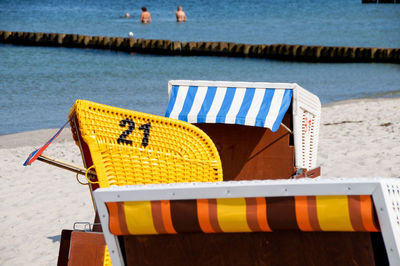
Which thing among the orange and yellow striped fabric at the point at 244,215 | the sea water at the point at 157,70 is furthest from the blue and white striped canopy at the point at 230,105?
the sea water at the point at 157,70

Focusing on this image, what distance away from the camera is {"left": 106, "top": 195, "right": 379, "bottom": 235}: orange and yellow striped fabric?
6.79 feet

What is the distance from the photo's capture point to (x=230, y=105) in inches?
226

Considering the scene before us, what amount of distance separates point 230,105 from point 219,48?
2423 centimetres

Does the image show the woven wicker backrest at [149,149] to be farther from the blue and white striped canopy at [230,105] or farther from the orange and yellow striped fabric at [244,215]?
the blue and white striped canopy at [230,105]

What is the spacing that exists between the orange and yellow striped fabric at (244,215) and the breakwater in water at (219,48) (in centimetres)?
2443

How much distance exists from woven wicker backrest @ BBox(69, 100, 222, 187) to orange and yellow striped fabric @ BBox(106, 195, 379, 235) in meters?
1.03

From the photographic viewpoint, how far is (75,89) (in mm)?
21594

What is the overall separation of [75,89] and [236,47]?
34.0 ft

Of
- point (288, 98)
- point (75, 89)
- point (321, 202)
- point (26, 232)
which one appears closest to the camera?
point (321, 202)

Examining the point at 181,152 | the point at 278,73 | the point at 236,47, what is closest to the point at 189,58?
the point at 236,47

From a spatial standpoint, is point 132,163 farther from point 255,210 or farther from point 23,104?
point 23,104

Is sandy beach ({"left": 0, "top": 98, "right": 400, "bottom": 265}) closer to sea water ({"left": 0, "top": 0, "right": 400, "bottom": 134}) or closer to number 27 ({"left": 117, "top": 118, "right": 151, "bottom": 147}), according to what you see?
number 27 ({"left": 117, "top": 118, "right": 151, "bottom": 147})

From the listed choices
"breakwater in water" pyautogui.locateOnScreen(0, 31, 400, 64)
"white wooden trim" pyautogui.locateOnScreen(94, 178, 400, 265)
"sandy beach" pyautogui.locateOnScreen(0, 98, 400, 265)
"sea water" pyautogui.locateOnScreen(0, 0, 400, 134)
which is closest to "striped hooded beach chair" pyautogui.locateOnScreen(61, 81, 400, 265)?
"white wooden trim" pyautogui.locateOnScreen(94, 178, 400, 265)

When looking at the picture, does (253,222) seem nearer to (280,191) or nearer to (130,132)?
(280,191)
